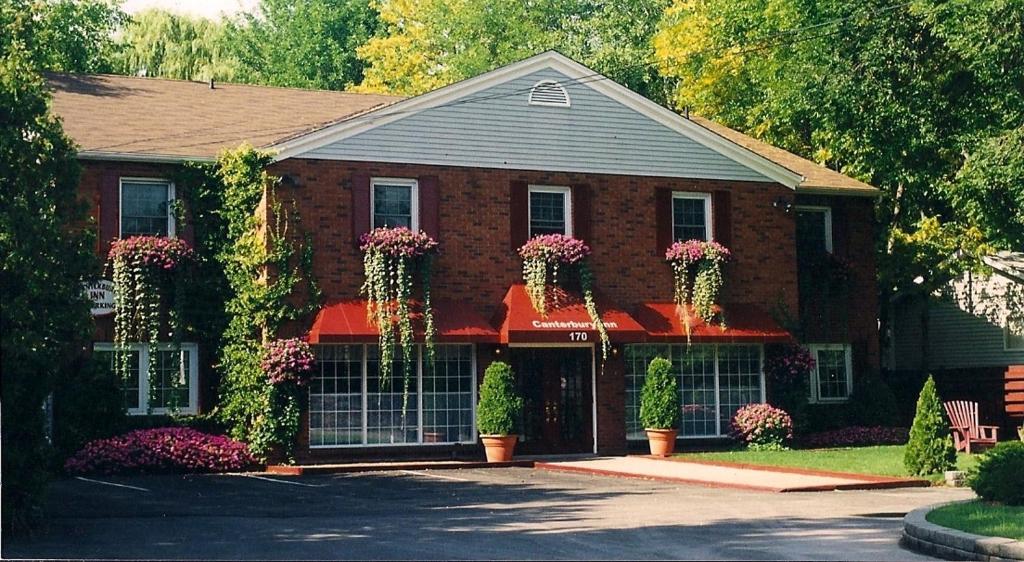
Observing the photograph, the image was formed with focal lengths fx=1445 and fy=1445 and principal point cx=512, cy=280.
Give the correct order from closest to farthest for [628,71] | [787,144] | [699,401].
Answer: [699,401], [787,144], [628,71]

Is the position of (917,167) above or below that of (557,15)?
below

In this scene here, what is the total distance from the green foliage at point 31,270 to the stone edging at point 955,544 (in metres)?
9.57

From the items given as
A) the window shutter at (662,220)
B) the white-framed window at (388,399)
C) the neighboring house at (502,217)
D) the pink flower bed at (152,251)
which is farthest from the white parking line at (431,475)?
the window shutter at (662,220)

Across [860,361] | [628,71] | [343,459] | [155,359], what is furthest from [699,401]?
[628,71]

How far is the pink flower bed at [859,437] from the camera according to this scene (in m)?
32.3

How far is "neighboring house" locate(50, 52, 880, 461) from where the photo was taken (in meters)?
28.5

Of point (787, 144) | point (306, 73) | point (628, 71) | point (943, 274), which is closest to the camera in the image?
point (943, 274)

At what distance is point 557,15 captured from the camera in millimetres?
59312

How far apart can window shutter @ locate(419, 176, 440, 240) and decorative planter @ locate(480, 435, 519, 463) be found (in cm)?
423

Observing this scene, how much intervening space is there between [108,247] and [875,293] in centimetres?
1828

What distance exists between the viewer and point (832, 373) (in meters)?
34.6

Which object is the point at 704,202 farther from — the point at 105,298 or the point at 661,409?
the point at 105,298

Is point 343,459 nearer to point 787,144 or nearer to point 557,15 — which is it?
point 787,144

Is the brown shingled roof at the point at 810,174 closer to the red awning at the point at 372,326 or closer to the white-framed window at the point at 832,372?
the white-framed window at the point at 832,372
